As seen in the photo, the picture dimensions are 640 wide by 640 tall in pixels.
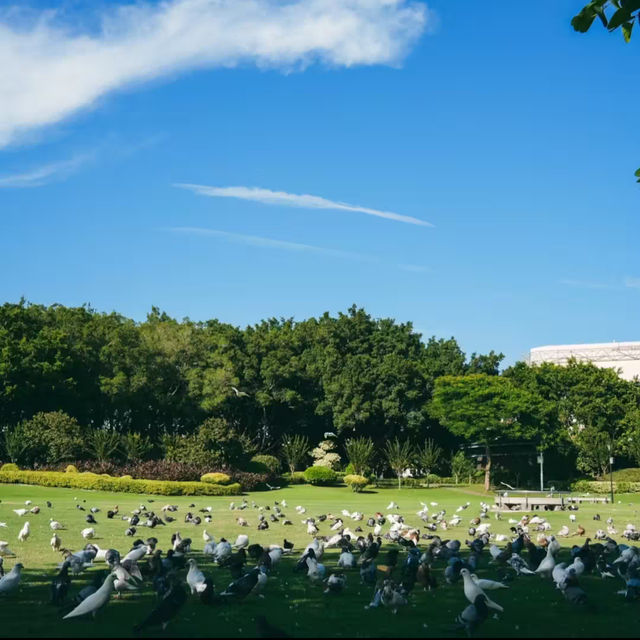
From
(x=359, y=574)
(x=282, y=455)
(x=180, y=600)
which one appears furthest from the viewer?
(x=282, y=455)

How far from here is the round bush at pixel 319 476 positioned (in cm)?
5088

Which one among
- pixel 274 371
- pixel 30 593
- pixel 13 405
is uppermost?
pixel 274 371

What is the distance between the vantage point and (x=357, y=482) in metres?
48.9

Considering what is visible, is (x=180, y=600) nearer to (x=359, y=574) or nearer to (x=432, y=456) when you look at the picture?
(x=359, y=574)

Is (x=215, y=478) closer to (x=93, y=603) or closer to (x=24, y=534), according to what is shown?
(x=24, y=534)

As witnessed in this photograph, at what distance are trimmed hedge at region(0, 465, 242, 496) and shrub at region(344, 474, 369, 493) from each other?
10688mm

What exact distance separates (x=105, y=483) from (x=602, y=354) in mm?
67785

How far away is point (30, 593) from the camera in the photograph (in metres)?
11.7

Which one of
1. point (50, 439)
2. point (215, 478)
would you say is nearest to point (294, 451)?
point (215, 478)

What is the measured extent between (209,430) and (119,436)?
19.8 feet

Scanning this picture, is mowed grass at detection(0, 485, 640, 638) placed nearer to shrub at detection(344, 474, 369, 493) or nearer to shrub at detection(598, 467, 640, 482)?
shrub at detection(344, 474, 369, 493)

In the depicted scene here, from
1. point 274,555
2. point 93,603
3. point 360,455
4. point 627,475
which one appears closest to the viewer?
point 93,603

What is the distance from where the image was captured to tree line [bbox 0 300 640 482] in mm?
52250

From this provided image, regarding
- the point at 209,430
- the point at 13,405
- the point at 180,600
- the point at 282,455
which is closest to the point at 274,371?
the point at 282,455
